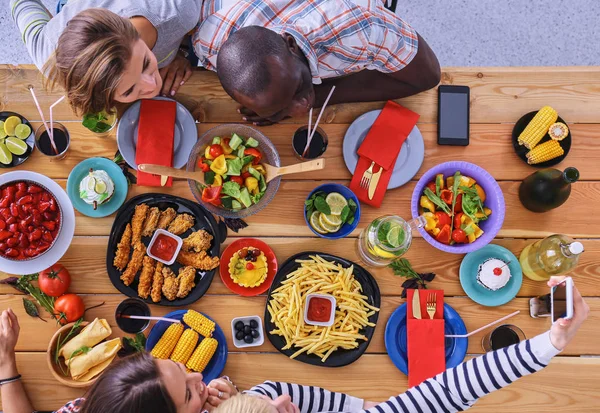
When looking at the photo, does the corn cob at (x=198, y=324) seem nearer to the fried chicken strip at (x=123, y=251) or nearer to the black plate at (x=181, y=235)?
the black plate at (x=181, y=235)

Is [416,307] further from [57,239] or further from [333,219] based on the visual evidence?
[57,239]

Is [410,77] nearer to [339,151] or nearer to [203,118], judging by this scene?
[339,151]

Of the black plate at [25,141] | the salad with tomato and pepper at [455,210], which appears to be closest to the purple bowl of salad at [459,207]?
the salad with tomato and pepper at [455,210]

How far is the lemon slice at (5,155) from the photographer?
1837mm

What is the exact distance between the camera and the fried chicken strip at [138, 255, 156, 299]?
5.95 ft

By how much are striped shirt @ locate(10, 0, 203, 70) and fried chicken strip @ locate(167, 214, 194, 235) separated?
1.91 ft

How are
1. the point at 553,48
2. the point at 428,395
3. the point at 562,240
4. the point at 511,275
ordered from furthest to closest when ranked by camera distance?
the point at 553,48 → the point at 511,275 → the point at 562,240 → the point at 428,395

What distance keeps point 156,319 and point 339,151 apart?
3.10ft

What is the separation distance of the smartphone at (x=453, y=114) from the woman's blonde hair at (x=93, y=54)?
1.16 metres

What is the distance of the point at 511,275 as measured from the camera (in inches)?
73.2

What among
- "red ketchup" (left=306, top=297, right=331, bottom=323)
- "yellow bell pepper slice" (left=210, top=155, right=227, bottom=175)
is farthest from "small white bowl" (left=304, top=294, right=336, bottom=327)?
"yellow bell pepper slice" (left=210, top=155, right=227, bottom=175)

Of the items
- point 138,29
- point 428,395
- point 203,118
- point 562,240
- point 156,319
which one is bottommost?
point 428,395

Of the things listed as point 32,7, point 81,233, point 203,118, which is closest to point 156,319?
point 81,233

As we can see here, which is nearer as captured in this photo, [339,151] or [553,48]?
[339,151]
